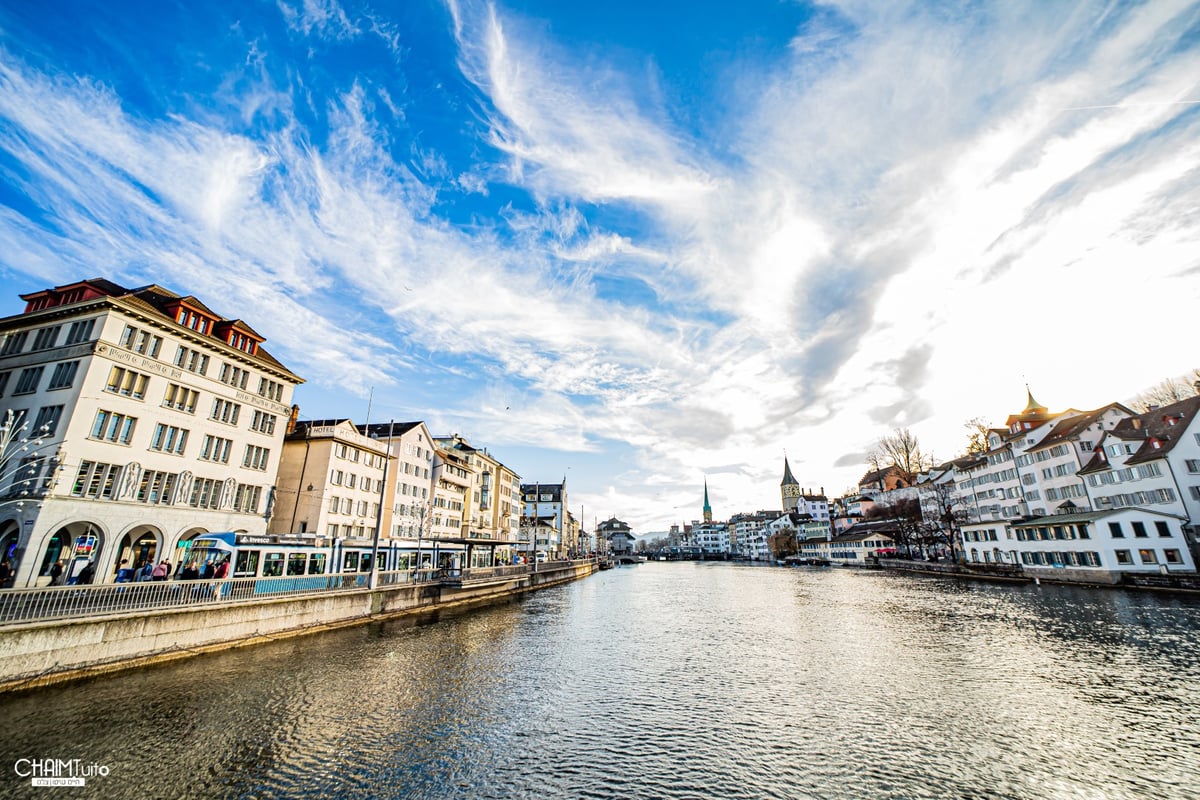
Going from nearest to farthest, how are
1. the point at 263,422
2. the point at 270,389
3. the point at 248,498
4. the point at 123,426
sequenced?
the point at 123,426, the point at 248,498, the point at 263,422, the point at 270,389

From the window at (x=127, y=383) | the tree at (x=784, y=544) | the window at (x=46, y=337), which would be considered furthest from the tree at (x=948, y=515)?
the window at (x=46, y=337)

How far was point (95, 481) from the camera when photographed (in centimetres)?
3062

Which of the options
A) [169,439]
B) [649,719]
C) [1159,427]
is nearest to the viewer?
[649,719]

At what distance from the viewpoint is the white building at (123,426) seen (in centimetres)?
2897

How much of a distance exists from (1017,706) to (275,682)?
2731 cm

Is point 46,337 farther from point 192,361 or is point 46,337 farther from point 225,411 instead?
point 225,411

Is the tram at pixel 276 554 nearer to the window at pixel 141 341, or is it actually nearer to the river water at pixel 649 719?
the river water at pixel 649 719

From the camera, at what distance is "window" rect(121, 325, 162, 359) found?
1304 inches

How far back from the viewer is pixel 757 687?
2025 cm

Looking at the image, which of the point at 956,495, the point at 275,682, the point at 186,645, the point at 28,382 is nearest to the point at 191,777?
the point at 275,682

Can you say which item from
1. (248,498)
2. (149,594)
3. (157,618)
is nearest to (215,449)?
(248,498)

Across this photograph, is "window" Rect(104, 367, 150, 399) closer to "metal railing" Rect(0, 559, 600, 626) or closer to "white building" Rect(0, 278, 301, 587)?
"white building" Rect(0, 278, 301, 587)

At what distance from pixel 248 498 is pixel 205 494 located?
3.83 metres

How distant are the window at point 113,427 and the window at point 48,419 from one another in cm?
173
